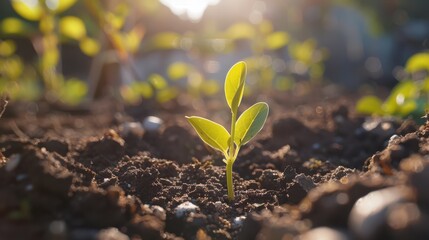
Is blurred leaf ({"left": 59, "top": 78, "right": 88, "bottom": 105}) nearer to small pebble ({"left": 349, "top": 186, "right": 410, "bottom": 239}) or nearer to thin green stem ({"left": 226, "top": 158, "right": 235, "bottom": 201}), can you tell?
thin green stem ({"left": 226, "top": 158, "right": 235, "bottom": 201})

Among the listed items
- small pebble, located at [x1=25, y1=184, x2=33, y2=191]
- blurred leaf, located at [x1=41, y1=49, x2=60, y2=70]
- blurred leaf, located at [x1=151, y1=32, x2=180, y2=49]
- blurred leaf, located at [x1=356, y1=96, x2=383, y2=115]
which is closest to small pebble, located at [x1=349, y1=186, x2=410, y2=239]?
small pebble, located at [x1=25, y1=184, x2=33, y2=191]

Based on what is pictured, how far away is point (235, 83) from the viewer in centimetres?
130

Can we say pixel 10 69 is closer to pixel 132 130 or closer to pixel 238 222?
pixel 132 130

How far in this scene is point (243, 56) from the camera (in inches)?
370

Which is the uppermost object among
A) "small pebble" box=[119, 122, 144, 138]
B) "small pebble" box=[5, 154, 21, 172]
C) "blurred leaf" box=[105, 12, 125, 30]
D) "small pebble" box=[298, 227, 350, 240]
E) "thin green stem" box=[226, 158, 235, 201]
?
Result: "blurred leaf" box=[105, 12, 125, 30]

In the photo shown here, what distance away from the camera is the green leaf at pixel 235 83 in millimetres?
1276

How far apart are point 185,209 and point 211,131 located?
0.70 ft

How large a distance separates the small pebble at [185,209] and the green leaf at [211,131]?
0.17m

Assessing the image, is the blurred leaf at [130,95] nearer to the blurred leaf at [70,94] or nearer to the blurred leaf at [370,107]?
the blurred leaf at [70,94]

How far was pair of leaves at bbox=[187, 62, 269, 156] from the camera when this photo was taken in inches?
50.7

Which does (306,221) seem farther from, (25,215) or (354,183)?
(25,215)

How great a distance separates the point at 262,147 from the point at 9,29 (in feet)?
9.88

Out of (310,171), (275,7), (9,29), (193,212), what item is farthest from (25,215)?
(275,7)

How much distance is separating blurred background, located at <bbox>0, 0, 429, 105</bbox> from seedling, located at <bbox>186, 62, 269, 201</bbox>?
2.80ft
